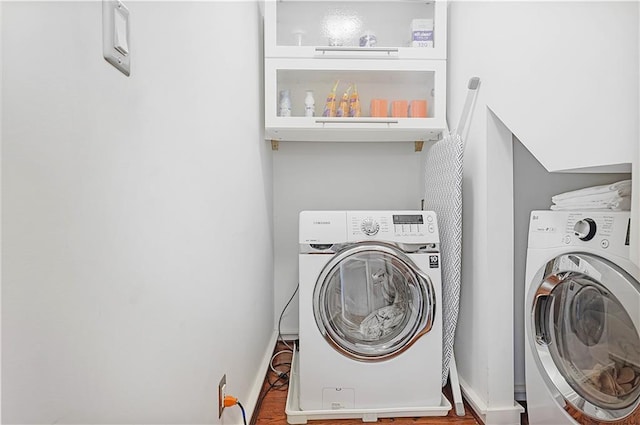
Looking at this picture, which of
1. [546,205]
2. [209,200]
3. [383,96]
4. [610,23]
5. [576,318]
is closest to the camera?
[610,23]

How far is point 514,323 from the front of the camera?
1871 millimetres

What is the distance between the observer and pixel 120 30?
71 centimetres

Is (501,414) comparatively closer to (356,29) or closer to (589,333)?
(589,333)

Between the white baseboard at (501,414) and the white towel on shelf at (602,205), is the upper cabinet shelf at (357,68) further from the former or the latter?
the white baseboard at (501,414)

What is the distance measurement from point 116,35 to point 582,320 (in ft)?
4.98

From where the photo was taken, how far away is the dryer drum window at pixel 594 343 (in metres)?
1.23

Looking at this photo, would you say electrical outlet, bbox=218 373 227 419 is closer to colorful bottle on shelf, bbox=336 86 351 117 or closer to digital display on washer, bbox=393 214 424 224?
digital display on washer, bbox=393 214 424 224

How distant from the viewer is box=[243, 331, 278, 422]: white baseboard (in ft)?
5.71

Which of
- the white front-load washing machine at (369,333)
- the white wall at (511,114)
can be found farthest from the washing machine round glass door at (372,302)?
the white wall at (511,114)

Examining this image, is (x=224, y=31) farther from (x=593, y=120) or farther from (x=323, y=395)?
(x=323, y=395)

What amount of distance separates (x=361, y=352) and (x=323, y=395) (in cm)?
25

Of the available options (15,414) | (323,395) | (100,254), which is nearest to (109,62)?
(100,254)

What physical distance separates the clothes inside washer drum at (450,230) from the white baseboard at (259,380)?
845 millimetres

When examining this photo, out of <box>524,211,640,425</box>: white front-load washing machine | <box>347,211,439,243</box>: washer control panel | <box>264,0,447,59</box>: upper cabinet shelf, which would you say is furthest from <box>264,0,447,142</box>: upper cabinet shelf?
<box>524,211,640,425</box>: white front-load washing machine
